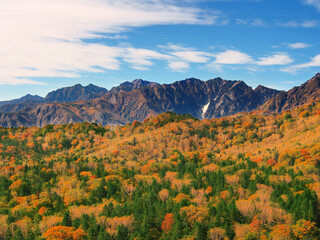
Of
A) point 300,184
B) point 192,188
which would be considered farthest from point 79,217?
point 300,184

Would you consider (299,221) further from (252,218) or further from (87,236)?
(87,236)

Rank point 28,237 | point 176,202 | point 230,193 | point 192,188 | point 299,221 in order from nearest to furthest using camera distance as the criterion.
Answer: point 299,221 → point 28,237 → point 176,202 → point 230,193 → point 192,188

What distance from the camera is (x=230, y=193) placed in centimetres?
17838

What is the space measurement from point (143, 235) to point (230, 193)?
6564 centimetres

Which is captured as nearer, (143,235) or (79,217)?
(143,235)

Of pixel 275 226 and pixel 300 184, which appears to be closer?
pixel 275 226

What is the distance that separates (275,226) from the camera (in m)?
132

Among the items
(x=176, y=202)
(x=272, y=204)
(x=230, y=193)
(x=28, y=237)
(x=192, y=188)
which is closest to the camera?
(x=28, y=237)

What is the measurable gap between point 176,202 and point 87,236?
5003cm

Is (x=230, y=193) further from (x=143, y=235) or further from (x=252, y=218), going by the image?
(x=143, y=235)

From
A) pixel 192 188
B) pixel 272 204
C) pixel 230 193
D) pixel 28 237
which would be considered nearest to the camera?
pixel 28 237

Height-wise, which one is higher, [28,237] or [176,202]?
[176,202]

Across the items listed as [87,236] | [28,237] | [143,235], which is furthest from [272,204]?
[28,237]

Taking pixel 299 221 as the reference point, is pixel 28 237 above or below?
below
